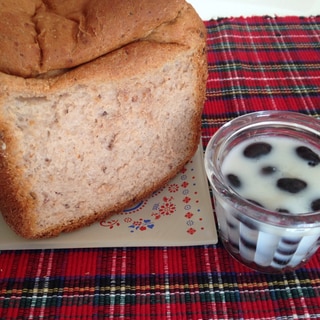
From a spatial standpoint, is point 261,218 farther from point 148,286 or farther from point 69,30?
point 69,30

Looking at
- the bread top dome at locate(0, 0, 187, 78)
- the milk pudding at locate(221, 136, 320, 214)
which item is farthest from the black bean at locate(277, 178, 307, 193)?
the bread top dome at locate(0, 0, 187, 78)

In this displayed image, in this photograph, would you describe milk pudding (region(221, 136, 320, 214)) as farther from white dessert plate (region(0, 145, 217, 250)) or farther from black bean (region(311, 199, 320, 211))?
white dessert plate (region(0, 145, 217, 250))

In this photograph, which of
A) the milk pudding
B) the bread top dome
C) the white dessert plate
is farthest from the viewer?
the white dessert plate

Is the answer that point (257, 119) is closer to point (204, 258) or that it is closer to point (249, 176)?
point (249, 176)

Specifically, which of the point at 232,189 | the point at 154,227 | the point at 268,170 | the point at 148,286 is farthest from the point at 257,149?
→ the point at 148,286

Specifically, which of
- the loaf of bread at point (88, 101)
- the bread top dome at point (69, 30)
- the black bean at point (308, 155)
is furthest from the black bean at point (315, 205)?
the bread top dome at point (69, 30)

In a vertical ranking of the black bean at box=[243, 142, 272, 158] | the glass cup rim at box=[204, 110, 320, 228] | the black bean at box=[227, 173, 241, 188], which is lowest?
the black bean at box=[227, 173, 241, 188]
